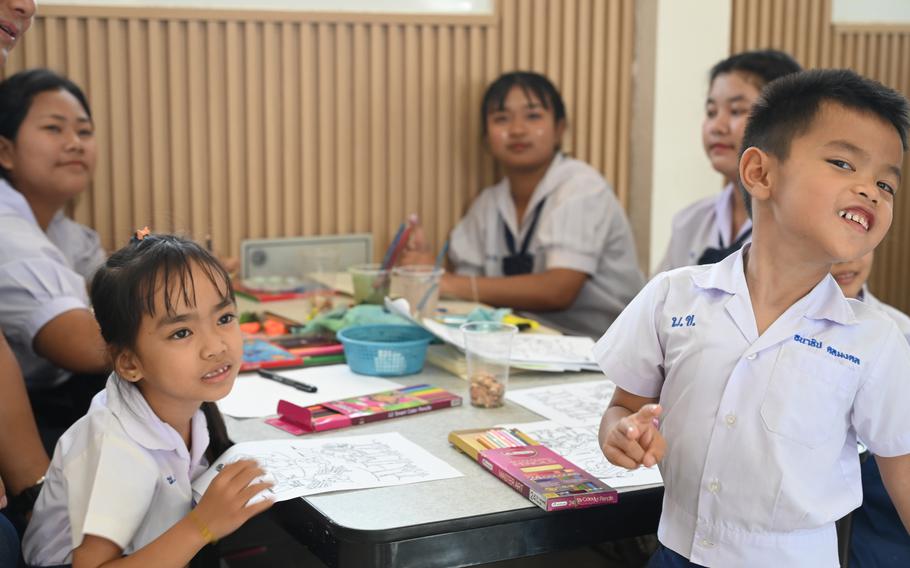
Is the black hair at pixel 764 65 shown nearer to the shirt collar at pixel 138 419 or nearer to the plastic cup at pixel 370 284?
the plastic cup at pixel 370 284

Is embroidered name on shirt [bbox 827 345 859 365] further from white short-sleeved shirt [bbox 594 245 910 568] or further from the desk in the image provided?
the desk

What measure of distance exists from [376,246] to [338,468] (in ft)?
7.18

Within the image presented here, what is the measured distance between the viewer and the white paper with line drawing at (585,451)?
5.07 feet

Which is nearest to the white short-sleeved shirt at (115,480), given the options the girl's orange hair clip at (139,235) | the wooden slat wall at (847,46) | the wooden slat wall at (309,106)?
the girl's orange hair clip at (139,235)

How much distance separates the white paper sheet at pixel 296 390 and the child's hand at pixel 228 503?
446mm

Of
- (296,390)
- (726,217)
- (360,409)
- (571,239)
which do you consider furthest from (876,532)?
(571,239)

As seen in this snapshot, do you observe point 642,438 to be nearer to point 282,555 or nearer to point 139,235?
point 139,235

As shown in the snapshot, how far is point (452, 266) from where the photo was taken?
12.5 feet

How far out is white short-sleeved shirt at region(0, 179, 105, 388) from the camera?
2.21 m

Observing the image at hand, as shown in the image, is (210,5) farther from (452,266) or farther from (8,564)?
(8,564)

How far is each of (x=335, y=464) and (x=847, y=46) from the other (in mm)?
3427

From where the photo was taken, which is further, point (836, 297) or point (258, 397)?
point (258, 397)

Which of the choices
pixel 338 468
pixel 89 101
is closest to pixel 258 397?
pixel 338 468

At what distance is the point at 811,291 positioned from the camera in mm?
1441
